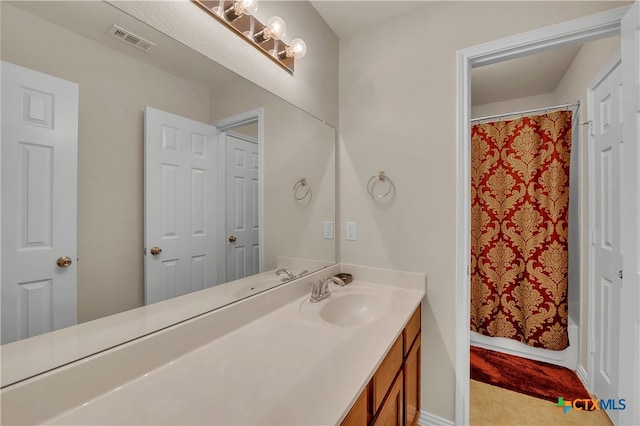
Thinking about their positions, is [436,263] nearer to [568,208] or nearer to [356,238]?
[356,238]

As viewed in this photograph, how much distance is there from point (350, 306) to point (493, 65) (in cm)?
230

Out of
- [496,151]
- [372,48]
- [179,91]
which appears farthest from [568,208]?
[179,91]

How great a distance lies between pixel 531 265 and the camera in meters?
2.22

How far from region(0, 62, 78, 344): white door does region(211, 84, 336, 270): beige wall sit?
0.44 m

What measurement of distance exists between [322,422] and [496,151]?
8.52 feet

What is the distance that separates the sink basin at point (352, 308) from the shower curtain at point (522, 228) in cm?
155

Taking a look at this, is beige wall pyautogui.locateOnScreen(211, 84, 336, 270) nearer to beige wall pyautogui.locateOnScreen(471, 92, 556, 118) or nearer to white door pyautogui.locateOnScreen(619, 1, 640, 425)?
white door pyautogui.locateOnScreen(619, 1, 640, 425)

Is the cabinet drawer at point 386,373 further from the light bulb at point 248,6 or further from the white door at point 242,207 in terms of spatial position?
the light bulb at point 248,6

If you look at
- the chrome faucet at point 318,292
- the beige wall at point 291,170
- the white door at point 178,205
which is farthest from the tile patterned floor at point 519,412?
the white door at point 178,205

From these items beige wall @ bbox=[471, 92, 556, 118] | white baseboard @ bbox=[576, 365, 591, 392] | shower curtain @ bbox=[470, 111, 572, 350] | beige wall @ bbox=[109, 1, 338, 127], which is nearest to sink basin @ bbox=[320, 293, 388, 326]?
beige wall @ bbox=[109, 1, 338, 127]

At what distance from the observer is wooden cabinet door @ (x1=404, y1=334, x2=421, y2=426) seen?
1.24 meters

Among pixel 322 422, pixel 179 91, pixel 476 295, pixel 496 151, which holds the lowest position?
pixel 476 295

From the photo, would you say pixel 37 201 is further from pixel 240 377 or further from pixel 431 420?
pixel 431 420

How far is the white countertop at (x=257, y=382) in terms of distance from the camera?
1.89 feet
